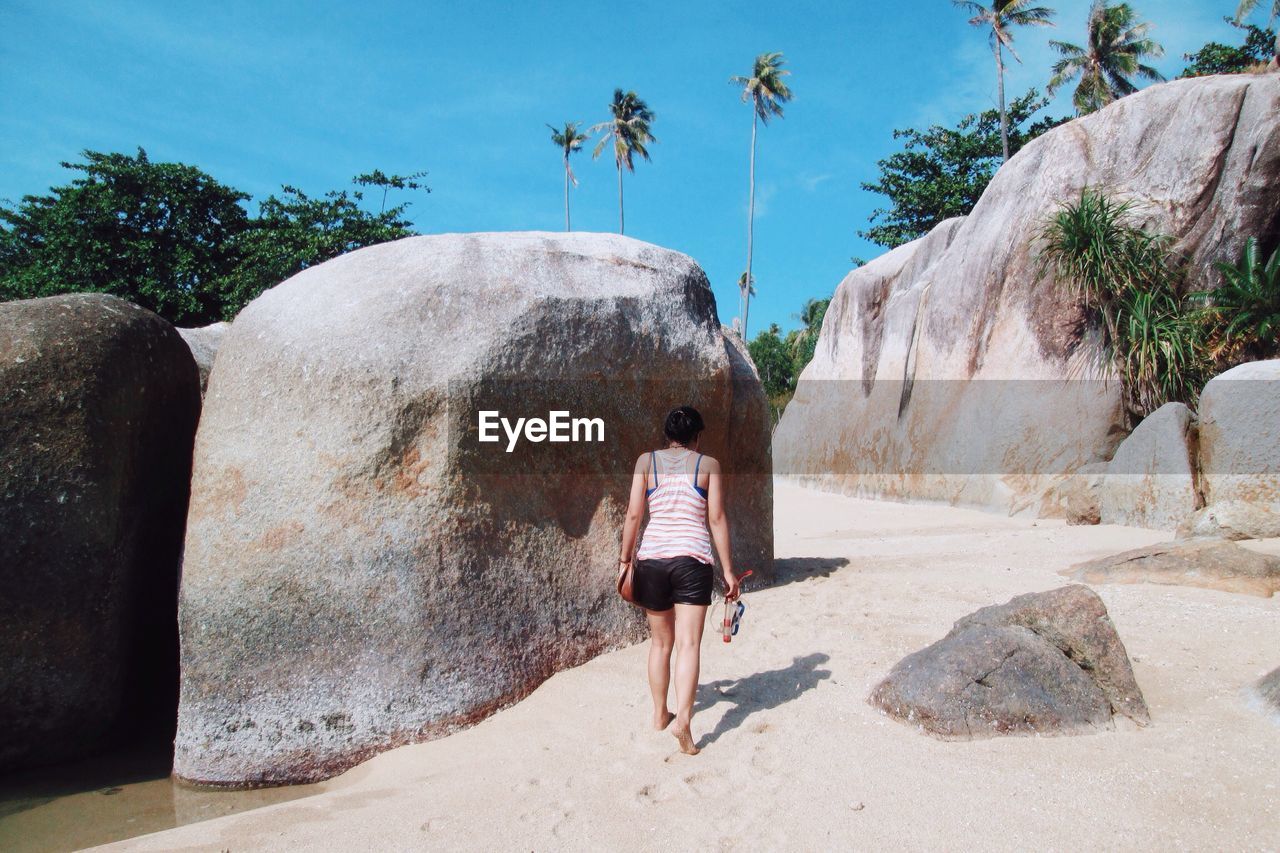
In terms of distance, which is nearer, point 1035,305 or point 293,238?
point 1035,305

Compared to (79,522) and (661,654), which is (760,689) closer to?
(661,654)

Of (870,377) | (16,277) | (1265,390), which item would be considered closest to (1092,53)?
(870,377)

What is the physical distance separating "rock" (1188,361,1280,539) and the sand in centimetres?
228

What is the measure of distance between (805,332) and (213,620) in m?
36.1

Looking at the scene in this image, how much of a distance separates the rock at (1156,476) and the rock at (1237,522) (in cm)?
63

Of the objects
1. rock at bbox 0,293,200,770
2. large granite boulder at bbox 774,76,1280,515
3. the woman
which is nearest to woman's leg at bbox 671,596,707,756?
the woman

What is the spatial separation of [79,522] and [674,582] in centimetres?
285

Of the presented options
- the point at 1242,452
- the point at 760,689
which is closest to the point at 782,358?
the point at 1242,452

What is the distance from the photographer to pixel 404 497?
156 inches

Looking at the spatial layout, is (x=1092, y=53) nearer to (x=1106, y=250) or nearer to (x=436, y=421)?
(x=1106, y=250)

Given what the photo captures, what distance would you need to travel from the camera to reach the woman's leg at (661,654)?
3.46 meters

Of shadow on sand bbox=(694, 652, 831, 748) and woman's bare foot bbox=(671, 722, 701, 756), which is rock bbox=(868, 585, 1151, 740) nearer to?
shadow on sand bbox=(694, 652, 831, 748)

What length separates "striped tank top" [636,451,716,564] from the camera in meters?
3.44

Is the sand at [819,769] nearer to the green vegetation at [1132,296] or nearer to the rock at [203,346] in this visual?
the rock at [203,346]
